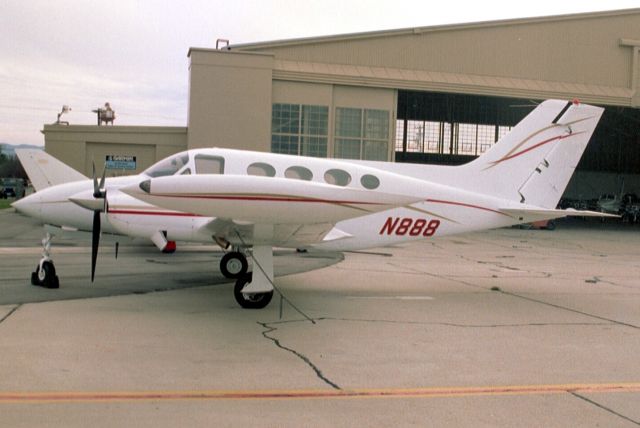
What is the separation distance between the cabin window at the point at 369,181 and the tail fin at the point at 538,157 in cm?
206

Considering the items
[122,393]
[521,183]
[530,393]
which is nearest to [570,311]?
[521,183]

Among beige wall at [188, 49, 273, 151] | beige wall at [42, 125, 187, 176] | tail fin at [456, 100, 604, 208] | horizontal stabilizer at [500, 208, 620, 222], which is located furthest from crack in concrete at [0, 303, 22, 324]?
beige wall at [42, 125, 187, 176]

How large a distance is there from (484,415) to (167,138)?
2581 cm

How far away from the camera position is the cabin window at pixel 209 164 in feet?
33.4

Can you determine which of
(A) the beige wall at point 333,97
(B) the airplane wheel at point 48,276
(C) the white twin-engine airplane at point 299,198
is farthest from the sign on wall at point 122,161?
(B) the airplane wheel at point 48,276

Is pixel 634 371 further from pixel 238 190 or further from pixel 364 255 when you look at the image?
pixel 364 255

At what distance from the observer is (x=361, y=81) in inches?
1157

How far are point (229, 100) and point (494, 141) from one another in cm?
3049

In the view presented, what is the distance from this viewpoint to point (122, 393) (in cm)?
527

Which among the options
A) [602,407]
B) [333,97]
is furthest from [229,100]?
[602,407]

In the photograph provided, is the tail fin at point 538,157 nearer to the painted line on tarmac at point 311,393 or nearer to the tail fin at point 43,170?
the painted line on tarmac at point 311,393

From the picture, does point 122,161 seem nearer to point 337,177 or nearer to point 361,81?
point 361,81

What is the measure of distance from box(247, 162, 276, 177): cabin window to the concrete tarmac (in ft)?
7.17

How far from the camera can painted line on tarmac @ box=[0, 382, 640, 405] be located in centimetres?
511
